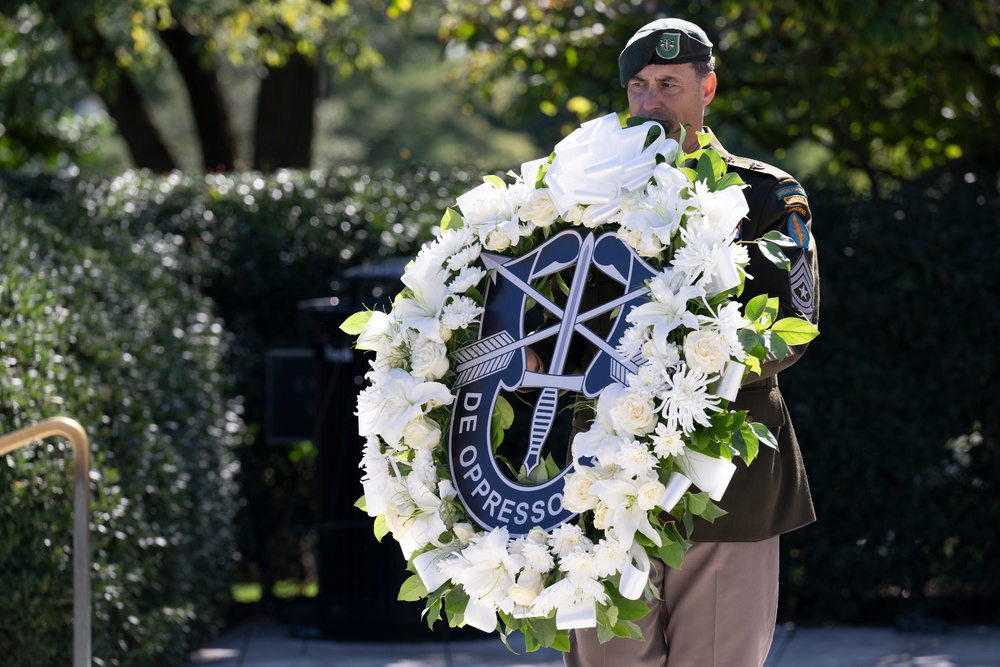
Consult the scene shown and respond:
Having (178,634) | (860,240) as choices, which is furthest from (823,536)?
(178,634)

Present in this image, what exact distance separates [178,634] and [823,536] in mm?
3012

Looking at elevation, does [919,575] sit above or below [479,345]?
below

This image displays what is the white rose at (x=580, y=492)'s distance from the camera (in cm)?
259

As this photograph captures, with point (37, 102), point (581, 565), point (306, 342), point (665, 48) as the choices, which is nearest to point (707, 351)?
point (581, 565)

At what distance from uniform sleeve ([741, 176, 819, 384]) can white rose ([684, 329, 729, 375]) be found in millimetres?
242

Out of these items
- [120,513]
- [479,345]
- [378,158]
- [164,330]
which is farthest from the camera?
[378,158]

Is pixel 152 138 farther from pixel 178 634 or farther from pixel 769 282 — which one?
pixel 769 282

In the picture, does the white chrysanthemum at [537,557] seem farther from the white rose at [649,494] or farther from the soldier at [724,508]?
the soldier at [724,508]

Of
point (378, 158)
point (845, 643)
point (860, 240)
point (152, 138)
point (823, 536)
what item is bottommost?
point (845, 643)

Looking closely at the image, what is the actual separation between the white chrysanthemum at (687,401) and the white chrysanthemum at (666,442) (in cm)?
1

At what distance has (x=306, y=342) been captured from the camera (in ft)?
21.8

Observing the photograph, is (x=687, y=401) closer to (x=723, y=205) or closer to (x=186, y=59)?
(x=723, y=205)

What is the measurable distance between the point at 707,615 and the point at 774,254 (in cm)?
89

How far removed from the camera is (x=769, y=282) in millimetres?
2877
